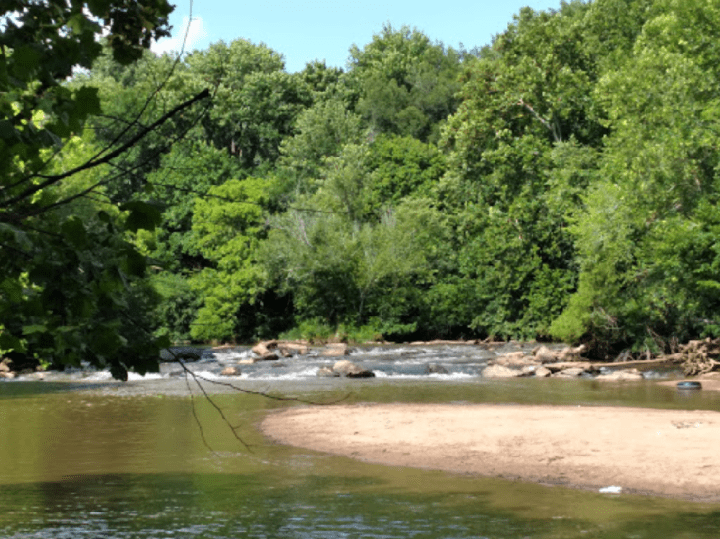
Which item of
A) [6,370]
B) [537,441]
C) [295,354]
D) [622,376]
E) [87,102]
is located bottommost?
[537,441]

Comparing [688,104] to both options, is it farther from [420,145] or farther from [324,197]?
[420,145]

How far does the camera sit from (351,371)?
32344mm

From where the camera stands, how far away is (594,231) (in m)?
36.3

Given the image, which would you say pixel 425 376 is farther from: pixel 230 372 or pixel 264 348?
pixel 264 348

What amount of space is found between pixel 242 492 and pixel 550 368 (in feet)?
69.2

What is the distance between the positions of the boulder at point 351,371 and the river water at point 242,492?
7636mm

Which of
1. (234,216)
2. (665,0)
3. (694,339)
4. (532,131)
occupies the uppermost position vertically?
(665,0)

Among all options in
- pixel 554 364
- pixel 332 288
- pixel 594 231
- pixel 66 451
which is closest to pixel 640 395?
pixel 554 364

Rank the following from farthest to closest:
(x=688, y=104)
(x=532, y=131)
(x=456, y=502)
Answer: (x=532, y=131) < (x=688, y=104) < (x=456, y=502)

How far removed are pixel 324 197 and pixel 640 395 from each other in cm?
2848

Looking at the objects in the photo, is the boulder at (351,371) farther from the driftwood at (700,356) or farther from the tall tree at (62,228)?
the tall tree at (62,228)

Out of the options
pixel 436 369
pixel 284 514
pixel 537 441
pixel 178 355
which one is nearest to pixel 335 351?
pixel 436 369

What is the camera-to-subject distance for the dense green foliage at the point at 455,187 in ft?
111

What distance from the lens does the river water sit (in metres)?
11.2
